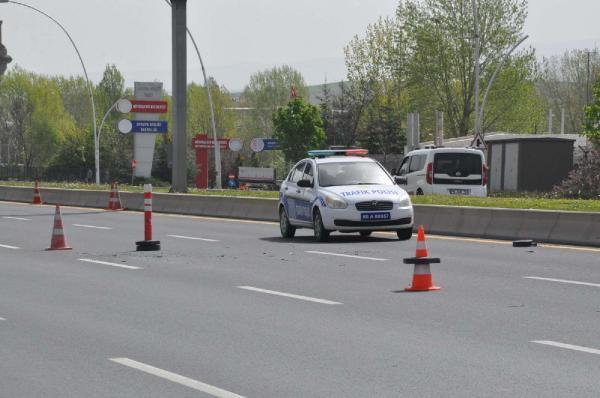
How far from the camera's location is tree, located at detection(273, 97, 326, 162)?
90.1m

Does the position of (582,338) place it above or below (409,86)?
A: below

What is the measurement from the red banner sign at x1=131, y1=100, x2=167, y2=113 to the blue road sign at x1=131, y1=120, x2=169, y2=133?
430 centimetres

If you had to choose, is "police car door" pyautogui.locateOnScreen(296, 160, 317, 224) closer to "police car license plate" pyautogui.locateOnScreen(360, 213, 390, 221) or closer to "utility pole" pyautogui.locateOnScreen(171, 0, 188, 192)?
"police car license plate" pyautogui.locateOnScreen(360, 213, 390, 221)

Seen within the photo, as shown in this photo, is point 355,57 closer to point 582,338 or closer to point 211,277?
point 211,277

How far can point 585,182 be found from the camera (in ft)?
122

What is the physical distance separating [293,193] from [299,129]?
217 feet

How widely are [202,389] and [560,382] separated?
223cm

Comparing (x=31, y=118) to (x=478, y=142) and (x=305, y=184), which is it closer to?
(x=478, y=142)

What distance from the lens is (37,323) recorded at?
11.4m

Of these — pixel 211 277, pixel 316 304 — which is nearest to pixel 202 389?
pixel 316 304

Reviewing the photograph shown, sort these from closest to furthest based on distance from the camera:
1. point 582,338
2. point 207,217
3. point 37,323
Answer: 1. point 582,338
2. point 37,323
3. point 207,217

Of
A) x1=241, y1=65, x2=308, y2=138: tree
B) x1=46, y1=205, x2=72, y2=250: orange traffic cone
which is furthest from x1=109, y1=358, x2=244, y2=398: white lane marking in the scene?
x1=241, y1=65, x2=308, y2=138: tree

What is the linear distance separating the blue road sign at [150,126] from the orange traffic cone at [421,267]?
238ft

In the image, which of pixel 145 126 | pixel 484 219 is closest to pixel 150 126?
pixel 145 126
